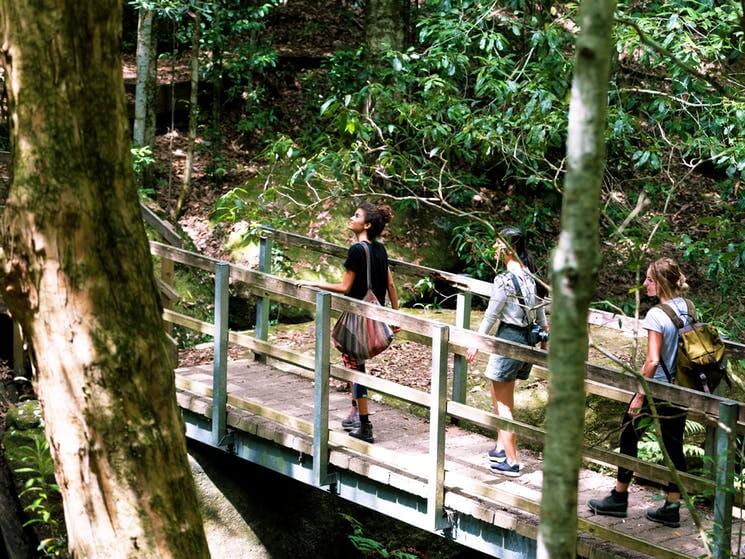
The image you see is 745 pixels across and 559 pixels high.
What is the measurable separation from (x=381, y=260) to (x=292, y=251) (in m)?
5.91

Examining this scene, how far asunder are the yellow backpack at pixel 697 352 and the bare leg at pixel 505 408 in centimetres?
115

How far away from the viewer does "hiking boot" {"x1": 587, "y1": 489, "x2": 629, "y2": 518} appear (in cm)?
613

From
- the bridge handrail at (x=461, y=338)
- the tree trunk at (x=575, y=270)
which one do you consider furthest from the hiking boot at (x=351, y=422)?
the tree trunk at (x=575, y=270)

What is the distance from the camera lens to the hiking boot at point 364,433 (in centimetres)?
714

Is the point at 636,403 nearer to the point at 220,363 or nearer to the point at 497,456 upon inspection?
the point at 497,456

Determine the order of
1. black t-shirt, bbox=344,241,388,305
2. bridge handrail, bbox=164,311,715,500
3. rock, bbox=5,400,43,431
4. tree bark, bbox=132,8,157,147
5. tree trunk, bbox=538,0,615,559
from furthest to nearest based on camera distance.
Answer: tree bark, bbox=132,8,157,147 < rock, bbox=5,400,43,431 < black t-shirt, bbox=344,241,388,305 < bridge handrail, bbox=164,311,715,500 < tree trunk, bbox=538,0,615,559

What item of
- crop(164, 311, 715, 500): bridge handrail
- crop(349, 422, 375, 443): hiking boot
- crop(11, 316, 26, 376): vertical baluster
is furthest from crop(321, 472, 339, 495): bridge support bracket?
crop(11, 316, 26, 376): vertical baluster

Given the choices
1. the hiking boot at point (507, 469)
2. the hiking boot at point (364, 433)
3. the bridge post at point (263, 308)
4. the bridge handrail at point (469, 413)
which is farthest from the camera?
the bridge post at point (263, 308)

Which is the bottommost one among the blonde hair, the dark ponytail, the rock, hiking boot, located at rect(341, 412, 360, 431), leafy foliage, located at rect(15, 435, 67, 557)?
leafy foliage, located at rect(15, 435, 67, 557)

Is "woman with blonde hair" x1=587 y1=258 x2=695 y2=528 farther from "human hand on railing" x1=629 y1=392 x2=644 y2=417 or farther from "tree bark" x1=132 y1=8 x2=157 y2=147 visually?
"tree bark" x1=132 y1=8 x2=157 y2=147

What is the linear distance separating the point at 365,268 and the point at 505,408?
54.9 inches

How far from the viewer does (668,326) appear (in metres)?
6.00

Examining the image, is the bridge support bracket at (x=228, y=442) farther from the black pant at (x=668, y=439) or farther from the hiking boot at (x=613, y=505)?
the black pant at (x=668, y=439)

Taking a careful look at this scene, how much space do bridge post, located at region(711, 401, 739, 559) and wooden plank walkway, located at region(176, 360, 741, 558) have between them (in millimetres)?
454
